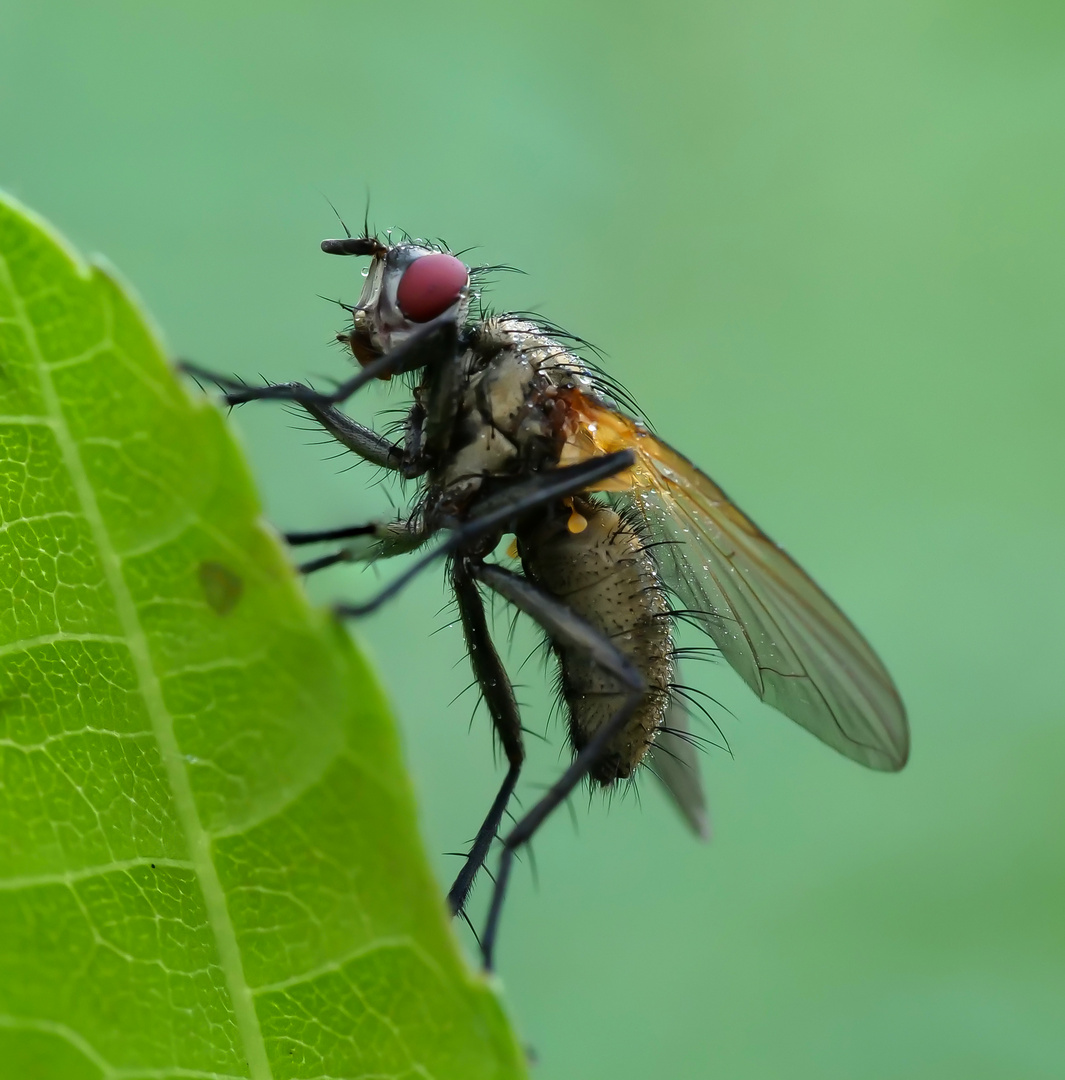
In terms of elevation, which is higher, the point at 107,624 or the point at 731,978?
the point at 107,624

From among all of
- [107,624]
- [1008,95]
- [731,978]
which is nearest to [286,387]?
[107,624]

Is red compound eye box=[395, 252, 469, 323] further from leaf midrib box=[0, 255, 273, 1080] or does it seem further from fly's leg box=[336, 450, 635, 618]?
leaf midrib box=[0, 255, 273, 1080]

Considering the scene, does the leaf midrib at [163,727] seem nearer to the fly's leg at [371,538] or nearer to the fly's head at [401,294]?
the fly's leg at [371,538]

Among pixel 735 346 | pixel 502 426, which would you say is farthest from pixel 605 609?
pixel 735 346

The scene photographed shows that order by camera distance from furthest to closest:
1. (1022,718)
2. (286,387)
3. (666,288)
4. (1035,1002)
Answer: (666,288)
(1022,718)
(1035,1002)
(286,387)

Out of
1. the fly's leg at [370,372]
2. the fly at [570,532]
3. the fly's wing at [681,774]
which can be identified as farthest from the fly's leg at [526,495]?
the fly's wing at [681,774]

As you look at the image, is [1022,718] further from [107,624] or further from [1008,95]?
[107,624]

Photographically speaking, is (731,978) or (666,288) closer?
(731,978)
